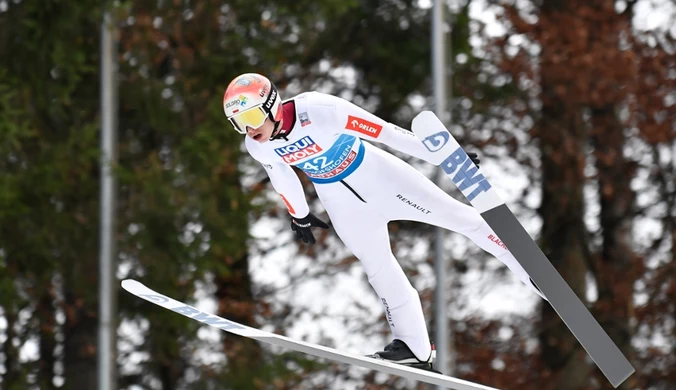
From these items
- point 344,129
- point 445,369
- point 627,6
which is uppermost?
point 627,6

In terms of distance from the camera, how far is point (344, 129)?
408cm

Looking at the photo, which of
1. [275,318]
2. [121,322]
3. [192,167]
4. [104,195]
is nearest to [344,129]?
[104,195]

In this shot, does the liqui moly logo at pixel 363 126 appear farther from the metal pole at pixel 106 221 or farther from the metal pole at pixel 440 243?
the metal pole at pixel 106 221

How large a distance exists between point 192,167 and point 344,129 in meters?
5.38

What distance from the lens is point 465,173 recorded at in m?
4.14

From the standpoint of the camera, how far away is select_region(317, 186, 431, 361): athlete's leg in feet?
14.4

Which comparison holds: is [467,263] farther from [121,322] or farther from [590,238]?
[121,322]

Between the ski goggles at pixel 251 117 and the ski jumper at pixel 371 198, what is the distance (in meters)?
0.14

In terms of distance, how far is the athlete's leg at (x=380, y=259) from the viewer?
4.39 m

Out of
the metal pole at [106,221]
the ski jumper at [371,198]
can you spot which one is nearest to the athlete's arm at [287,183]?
the ski jumper at [371,198]

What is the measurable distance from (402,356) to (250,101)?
123 centimetres

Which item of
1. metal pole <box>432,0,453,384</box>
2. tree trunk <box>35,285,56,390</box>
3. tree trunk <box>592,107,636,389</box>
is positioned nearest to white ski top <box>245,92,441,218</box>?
metal pole <box>432,0,453,384</box>

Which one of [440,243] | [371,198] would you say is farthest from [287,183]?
[440,243]

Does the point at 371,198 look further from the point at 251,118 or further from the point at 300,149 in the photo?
the point at 251,118
